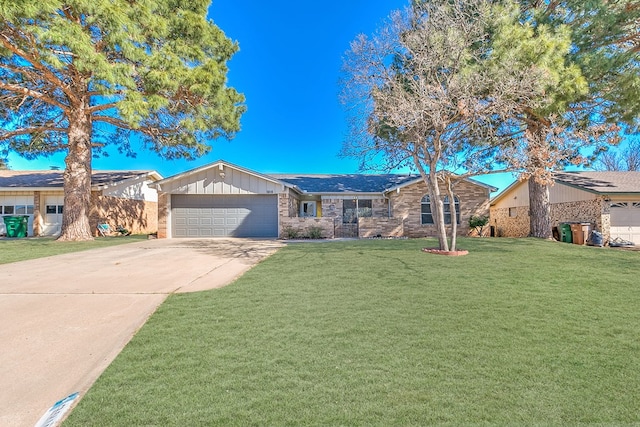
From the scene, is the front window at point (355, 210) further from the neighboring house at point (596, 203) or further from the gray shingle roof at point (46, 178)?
the gray shingle roof at point (46, 178)

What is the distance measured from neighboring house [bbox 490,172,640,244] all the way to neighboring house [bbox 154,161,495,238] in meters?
2.19

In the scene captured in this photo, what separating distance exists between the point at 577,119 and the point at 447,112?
283 inches

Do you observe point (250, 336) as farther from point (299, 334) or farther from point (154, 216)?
point (154, 216)

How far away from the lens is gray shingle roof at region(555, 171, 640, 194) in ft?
45.9

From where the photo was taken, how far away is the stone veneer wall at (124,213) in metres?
17.7

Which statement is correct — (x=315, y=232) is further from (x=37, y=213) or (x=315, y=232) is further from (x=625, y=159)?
(x=625, y=159)

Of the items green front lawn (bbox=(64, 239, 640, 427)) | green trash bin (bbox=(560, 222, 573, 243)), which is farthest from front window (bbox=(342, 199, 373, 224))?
green front lawn (bbox=(64, 239, 640, 427))

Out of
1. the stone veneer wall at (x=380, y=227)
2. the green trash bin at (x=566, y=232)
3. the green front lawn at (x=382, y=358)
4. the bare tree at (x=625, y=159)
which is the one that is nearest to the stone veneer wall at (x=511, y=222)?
the green trash bin at (x=566, y=232)

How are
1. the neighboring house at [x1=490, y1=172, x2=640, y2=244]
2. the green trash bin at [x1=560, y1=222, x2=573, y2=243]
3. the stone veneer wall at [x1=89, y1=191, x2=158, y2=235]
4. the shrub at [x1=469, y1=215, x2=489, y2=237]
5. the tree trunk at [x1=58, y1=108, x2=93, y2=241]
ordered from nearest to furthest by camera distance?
the tree trunk at [x1=58, y1=108, x2=93, y2=241], the neighboring house at [x1=490, y1=172, x2=640, y2=244], the green trash bin at [x1=560, y1=222, x2=573, y2=243], the shrub at [x1=469, y1=215, x2=489, y2=237], the stone veneer wall at [x1=89, y1=191, x2=158, y2=235]

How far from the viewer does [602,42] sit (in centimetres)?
1185

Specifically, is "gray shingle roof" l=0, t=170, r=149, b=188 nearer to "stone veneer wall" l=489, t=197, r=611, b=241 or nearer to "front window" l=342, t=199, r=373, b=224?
"front window" l=342, t=199, r=373, b=224

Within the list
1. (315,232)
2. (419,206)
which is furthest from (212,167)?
(419,206)

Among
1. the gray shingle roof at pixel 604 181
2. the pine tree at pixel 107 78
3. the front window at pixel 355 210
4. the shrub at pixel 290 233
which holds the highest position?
the pine tree at pixel 107 78

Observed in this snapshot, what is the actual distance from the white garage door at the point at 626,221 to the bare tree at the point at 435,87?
7358mm
